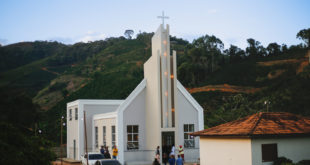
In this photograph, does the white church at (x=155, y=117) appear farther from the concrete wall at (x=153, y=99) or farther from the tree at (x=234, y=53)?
the tree at (x=234, y=53)

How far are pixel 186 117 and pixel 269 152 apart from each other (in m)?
12.9

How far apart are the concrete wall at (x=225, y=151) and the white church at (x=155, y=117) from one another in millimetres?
5925

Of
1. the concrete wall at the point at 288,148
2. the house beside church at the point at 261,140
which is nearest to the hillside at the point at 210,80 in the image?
the house beside church at the point at 261,140

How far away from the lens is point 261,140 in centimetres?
1948

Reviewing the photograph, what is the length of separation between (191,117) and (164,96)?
459cm

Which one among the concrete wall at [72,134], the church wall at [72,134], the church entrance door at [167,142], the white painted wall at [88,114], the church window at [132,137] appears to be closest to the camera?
the church entrance door at [167,142]

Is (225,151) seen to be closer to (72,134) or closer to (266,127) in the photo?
(266,127)

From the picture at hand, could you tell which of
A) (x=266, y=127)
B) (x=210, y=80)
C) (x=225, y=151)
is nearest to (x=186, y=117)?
(x=225, y=151)

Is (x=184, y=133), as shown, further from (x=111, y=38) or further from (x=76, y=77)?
(x=111, y=38)

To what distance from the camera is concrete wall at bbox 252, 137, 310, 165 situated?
63.4 ft

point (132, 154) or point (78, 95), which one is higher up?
point (78, 95)

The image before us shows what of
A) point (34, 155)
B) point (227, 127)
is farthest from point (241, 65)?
point (34, 155)

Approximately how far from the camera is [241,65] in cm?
9150

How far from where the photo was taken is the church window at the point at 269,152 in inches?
768
